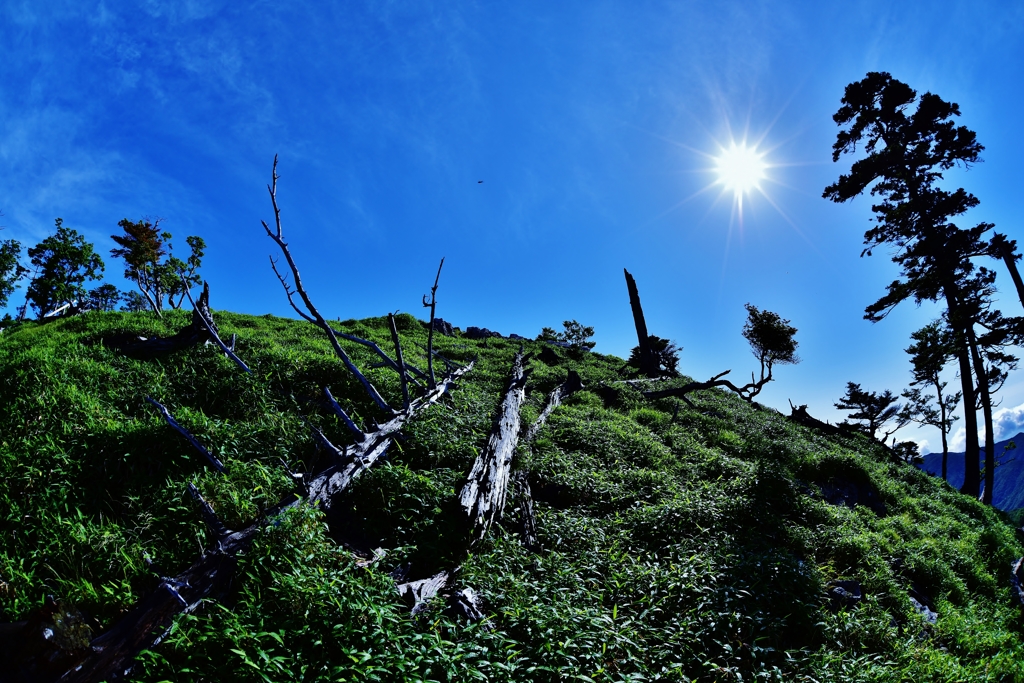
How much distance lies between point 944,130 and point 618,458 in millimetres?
20364

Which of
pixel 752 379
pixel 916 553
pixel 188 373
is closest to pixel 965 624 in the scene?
pixel 916 553

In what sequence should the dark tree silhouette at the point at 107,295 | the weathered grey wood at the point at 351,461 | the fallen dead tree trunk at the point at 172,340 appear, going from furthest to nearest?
the dark tree silhouette at the point at 107,295 < the fallen dead tree trunk at the point at 172,340 < the weathered grey wood at the point at 351,461

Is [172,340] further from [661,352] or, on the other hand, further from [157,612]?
[661,352]

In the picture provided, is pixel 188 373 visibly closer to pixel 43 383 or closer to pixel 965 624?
pixel 43 383

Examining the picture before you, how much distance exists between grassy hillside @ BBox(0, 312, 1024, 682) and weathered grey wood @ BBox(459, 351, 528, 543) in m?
0.32

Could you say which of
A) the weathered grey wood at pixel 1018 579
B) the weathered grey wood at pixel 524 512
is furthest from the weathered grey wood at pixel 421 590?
the weathered grey wood at pixel 1018 579

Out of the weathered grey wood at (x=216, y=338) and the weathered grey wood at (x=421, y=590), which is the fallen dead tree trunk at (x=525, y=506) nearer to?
the weathered grey wood at (x=421, y=590)

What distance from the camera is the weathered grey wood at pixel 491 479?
575cm

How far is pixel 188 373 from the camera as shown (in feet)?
29.3

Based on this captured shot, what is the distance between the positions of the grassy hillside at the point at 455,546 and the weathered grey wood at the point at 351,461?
1.04 feet

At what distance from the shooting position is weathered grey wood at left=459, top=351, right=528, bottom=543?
5.75 m

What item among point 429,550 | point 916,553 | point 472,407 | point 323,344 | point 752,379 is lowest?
point 429,550

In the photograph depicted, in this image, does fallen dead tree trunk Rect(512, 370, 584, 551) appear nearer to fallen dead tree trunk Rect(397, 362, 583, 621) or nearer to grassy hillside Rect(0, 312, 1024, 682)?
fallen dead tree trunk Rect(397, 362, 583, 621)

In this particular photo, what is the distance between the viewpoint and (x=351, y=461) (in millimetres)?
6328
